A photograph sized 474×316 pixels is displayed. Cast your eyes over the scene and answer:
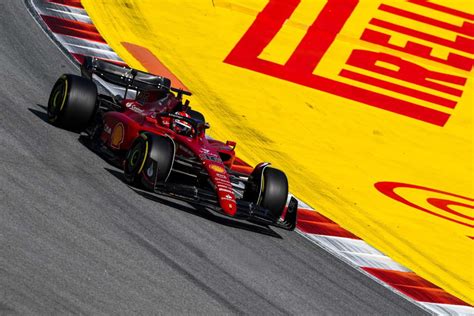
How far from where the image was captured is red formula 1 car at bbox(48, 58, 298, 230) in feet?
36.4

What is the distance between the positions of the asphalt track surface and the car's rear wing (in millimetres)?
981

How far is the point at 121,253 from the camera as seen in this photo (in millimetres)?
9062

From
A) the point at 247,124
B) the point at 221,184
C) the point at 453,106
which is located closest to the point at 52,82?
the point at 247,124

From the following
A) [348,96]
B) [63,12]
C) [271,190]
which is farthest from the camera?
[63,12]

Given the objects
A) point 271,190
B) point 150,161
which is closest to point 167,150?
A: point 150,161

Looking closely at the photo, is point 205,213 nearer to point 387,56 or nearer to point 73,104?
point 73,104

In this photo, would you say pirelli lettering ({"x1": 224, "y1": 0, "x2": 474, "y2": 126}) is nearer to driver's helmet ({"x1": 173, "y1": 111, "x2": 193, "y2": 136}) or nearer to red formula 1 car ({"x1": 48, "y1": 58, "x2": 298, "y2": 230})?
red formula 1 car ({"x1": 48, "y1": 58, "x2": 298, "y2": 230})

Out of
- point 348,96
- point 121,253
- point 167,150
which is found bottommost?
point 121,253

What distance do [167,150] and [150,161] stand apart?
28cm

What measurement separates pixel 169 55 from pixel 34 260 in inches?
388

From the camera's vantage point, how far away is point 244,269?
1005cm

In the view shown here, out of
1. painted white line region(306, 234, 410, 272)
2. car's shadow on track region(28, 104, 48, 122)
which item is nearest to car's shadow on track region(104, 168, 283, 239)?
painted white line region(306, 234, 410, 272)

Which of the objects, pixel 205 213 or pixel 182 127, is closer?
pixel 205 213

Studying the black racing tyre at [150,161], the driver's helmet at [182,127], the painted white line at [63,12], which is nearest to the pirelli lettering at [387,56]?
the painted white line at [63,12]
